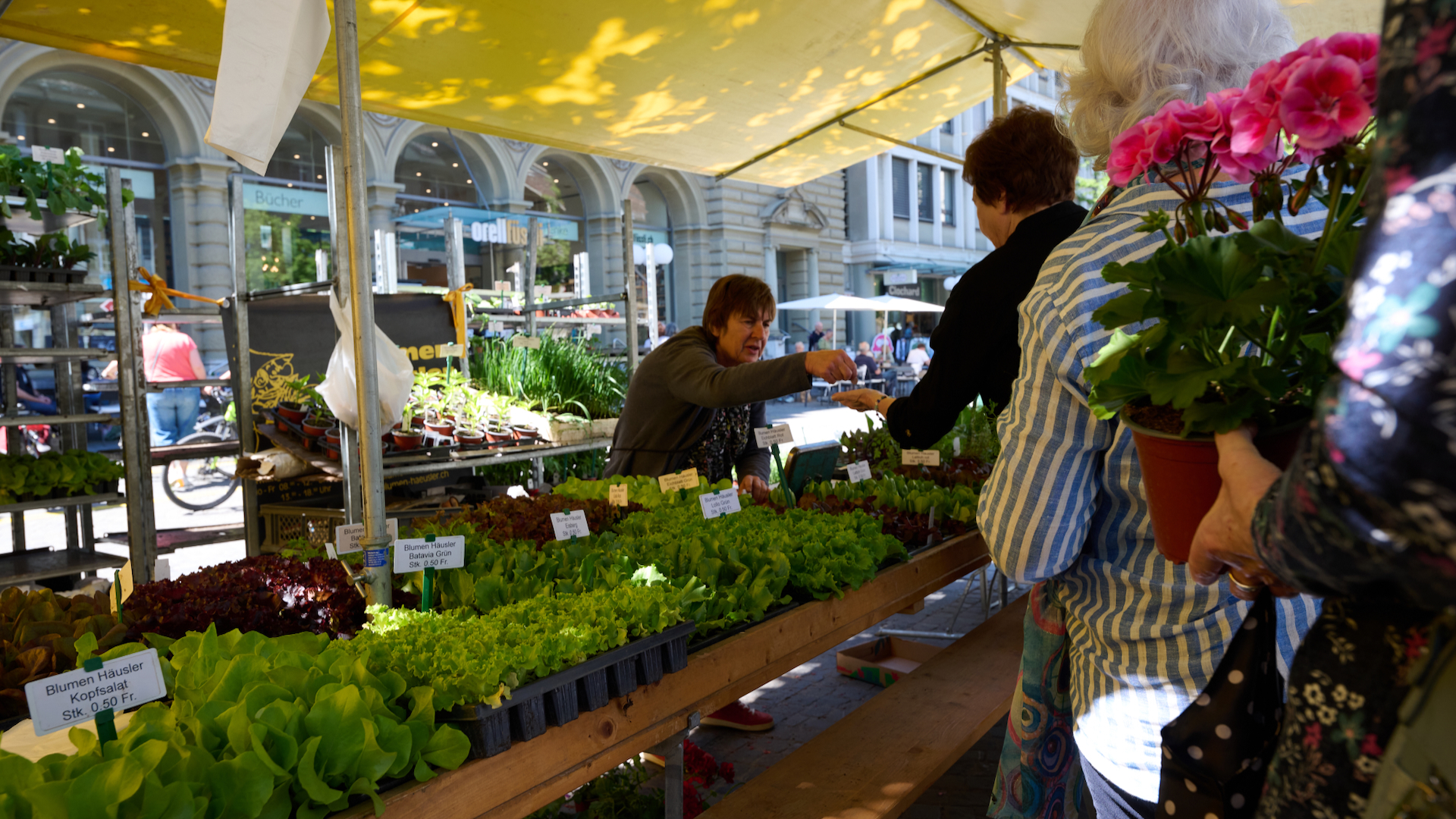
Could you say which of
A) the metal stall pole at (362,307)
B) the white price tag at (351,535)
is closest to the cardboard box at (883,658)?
the white price tag at (351,535)

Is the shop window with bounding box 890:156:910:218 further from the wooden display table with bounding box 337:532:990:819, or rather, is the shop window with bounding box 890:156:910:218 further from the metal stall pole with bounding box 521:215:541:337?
the wooden display table with bounding box 337:532:990:819

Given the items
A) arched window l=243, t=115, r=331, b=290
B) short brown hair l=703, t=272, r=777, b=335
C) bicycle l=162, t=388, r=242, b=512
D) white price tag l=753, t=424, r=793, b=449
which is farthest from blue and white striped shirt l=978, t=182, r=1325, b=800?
arched window l=243, t=115, r=331, b=290

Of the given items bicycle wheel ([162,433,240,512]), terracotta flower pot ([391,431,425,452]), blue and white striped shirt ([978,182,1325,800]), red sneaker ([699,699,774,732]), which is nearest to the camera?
blue and white striped shirt ([978,182,1325,800])

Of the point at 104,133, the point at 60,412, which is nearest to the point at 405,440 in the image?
the point at 60,412

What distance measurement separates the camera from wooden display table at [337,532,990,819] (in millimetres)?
1411

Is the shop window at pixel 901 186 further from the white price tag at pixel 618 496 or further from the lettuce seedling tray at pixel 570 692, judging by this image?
the lettuce seedling tray at pixel 570 692

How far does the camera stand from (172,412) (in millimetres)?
8453

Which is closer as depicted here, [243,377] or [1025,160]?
[1025,160]

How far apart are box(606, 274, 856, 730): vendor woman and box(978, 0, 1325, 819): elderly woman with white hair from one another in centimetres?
188

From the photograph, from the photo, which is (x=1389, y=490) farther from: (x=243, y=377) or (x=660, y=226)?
(x=660, y=226)

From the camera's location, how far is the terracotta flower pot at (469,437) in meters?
5.15

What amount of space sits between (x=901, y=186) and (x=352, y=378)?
24.1 metres

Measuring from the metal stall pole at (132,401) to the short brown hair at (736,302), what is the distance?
287 centimetres

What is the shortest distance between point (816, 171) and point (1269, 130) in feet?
18.2
